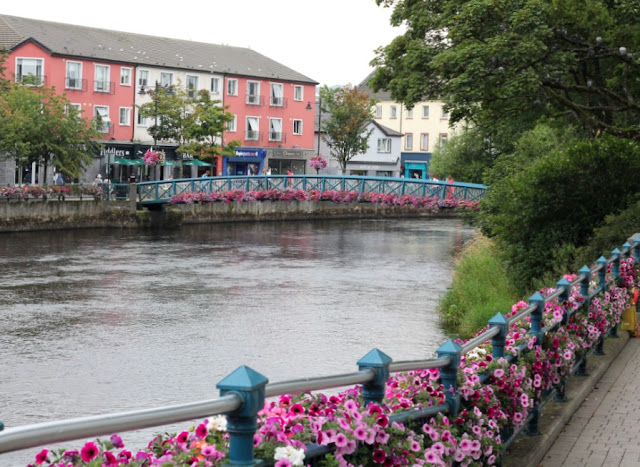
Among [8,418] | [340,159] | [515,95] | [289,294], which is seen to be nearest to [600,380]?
[8,418]

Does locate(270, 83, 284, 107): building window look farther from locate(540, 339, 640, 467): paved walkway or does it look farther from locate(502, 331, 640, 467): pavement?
locate(540, 339, 640, 467): paved walkway

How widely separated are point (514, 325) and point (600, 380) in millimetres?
2085

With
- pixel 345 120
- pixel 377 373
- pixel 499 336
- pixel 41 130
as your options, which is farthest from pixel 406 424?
pixel 345 120

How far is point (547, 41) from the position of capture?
853 inches

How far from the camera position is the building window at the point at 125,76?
6431cm

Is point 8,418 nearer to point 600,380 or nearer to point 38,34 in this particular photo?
point 600,380

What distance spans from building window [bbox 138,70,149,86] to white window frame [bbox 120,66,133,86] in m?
0.72

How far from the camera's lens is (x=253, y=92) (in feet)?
237

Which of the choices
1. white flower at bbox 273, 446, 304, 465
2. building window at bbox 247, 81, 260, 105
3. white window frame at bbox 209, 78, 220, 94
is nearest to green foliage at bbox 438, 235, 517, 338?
white flower at bbox 273, 446, 304, 465

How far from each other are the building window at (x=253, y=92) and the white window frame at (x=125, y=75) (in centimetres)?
974

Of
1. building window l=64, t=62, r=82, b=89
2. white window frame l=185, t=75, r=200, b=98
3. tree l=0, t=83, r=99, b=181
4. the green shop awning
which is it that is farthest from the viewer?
white window frame l=185, t=75, r=200, b=98

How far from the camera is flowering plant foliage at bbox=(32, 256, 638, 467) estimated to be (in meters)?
4.28

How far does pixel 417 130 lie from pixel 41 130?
166 ft

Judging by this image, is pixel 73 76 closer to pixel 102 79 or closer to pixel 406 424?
pixel 102 79
